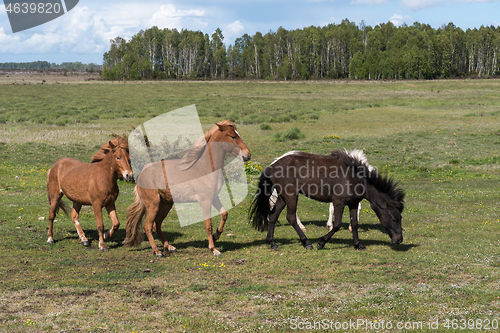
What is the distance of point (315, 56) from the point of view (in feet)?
423

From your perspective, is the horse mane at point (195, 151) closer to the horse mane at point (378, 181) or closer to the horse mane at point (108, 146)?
the horse mane at point (108, 146)

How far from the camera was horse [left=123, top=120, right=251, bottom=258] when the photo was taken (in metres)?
9.63

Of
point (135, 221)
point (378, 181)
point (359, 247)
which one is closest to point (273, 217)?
point (359, 247)

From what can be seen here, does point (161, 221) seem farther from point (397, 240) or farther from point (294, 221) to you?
point (397, 240)

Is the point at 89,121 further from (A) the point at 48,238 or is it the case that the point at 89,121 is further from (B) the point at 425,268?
(B) the point at 425,268

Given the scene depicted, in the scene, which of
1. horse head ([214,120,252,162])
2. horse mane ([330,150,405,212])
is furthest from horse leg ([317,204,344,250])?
horse head ([214,120,252,162])

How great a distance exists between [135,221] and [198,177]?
200cm

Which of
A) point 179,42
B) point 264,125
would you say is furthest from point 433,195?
point 179,42

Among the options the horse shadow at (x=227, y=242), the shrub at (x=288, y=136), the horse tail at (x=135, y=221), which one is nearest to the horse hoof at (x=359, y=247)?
the horse shadow at (x=227, y=242)

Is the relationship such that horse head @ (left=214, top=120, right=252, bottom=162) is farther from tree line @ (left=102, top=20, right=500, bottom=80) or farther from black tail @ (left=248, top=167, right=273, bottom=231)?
tree line @ (left=102, top=20, right=500, bottom=80)

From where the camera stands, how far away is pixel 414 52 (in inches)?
4498

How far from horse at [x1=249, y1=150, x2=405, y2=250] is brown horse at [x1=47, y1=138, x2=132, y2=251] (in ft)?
11.2

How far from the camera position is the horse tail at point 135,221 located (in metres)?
10.4

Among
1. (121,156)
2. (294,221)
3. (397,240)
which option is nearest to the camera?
(397,240)
